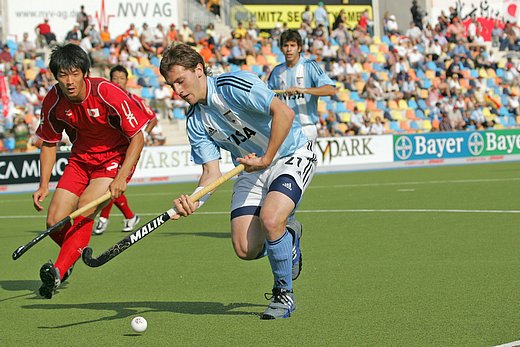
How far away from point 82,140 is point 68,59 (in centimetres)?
103

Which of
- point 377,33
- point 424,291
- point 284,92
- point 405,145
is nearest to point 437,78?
point 377,33

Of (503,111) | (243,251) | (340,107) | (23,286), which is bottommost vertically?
(23,286)

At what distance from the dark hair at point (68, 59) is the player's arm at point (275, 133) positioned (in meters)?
1.54

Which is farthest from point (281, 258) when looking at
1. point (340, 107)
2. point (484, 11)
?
point (484, 11)

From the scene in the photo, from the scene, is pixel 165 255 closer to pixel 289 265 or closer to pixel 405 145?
pixel 289 265

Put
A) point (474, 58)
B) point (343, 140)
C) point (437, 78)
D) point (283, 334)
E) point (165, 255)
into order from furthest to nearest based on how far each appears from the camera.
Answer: point (474, 58) < point (437, 78) < point (343, 140) < point (165, 255) < point (283, 334)

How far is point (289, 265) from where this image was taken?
6.88 meters

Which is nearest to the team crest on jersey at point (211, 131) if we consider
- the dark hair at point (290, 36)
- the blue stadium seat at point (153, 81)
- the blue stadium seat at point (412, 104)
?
the dark hair at point (290, 36)

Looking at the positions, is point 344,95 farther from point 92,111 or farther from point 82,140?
point 92,111

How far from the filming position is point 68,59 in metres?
7.33

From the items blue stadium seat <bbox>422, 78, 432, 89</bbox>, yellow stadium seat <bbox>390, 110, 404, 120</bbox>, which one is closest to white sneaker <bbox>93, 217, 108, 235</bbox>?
yellow stadium seat <bbox>390, 110, 404, 120</bbox>

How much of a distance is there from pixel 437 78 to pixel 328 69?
4735 mm

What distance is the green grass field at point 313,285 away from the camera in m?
6.32

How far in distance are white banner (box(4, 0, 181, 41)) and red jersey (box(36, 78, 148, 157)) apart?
20886 millimetres
